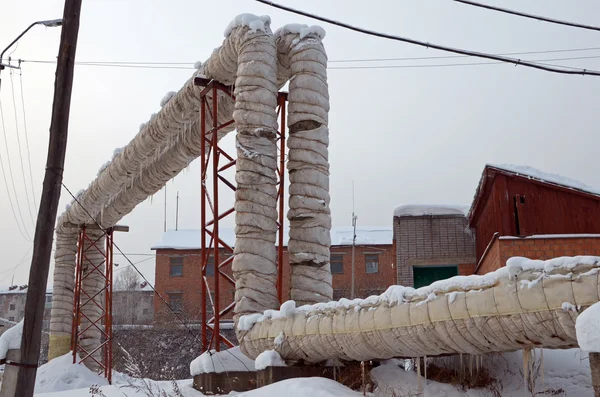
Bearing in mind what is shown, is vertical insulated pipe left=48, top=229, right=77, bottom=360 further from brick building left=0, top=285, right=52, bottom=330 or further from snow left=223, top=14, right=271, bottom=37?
brick building left=0, top=285, right=52, bottom=330

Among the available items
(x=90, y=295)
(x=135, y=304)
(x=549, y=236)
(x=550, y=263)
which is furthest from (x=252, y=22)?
(x=135, y=304)

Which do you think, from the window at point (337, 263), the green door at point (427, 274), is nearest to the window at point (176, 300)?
the window at point (337, 263)

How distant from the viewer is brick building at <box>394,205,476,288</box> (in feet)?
51.5

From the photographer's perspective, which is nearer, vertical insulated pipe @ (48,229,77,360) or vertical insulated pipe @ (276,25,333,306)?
vertical insulated pipe @ (276,25,333,306)

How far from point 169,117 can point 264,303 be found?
197 inches

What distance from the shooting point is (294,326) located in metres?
7.69

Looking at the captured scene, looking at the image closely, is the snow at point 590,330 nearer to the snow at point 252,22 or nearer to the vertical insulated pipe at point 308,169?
the vertical insulated pipe at point 308,169

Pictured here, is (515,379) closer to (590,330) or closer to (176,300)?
(590,330)

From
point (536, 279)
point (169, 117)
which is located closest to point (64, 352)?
point (169, 117)

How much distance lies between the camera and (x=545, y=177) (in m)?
10.6

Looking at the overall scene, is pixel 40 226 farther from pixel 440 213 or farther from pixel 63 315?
pixel 63 315

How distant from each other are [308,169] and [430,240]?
22.6 feet

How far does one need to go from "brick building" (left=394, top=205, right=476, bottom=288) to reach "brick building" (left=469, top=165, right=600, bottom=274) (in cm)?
445

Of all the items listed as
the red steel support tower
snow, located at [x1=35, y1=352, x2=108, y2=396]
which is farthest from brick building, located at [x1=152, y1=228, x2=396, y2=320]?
snow, located at [x1=35, y1=352, x2=108, y2=396]
